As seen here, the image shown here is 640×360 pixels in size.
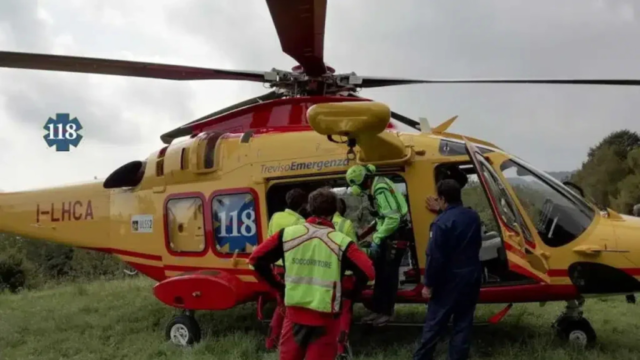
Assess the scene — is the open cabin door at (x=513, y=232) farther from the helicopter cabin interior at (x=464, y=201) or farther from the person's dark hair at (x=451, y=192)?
the person's dark hair at (x=451, y=192)

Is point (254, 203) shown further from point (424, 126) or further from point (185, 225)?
point (424, 126)

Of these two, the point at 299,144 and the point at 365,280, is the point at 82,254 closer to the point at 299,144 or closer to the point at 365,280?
the point at 299,144

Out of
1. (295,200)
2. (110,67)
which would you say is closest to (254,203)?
(295,200)

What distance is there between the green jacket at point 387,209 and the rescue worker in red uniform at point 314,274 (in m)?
1.58

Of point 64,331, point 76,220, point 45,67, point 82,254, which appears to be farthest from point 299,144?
point 82,254

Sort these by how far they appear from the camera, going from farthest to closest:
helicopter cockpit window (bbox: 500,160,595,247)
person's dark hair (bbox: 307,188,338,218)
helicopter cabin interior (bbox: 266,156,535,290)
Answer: helicopter cabin interior (bbox: 266,156,535,290), helicopter cockpit window (bbox: 500,160,595,247), person's dark hair (bbox: 307,188,338,218)

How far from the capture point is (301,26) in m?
4.64

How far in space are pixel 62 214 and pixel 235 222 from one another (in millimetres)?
2746

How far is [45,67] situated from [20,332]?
149 inches

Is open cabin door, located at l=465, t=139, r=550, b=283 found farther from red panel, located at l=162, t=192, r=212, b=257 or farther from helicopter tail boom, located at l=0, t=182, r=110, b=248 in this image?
helicopter tail boom, located at l=0, t=182, r=110, b=248

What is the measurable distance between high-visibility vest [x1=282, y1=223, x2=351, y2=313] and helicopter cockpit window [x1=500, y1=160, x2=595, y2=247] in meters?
2.78

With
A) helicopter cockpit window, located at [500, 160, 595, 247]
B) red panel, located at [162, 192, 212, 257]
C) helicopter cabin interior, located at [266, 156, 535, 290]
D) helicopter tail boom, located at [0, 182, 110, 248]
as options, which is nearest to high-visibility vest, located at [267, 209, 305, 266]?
helicopter cabin interior, located at [266, 156, 535, 290]

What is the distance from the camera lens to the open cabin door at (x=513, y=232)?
5414mm

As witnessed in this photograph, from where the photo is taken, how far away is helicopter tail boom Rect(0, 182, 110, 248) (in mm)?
7602
